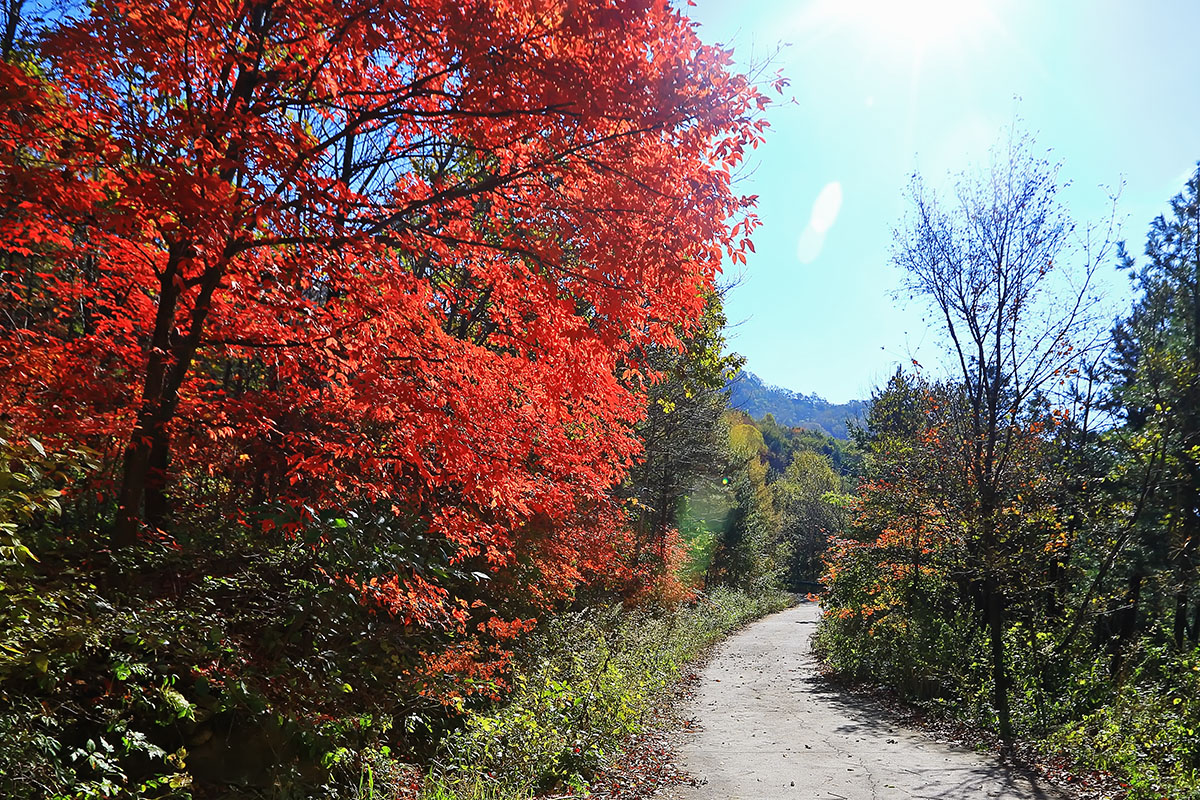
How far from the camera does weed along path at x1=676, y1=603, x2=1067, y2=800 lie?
7270mm

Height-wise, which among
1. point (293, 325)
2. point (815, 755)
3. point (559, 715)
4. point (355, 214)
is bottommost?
point (815, 755)

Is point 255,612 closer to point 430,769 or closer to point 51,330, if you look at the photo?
point 430,769

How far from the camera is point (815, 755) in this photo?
8992mm

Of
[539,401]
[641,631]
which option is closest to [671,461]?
[641,631]

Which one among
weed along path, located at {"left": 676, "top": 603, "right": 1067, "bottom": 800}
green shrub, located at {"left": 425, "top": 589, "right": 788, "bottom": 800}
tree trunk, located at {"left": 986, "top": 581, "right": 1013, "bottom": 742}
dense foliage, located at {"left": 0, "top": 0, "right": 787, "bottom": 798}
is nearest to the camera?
dense foliage, located at {"left": 0, "top": 0, "right": 787, "bottom": 798}

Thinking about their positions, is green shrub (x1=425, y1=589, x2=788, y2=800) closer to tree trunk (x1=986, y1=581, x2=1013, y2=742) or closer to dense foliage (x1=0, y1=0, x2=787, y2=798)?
dense foliage (x1=0, y1=0, x2=787, y2=798)

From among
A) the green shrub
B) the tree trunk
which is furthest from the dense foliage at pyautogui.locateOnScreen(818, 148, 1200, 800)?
the green shrub

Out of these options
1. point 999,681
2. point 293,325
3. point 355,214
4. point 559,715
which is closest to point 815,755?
point 999,681

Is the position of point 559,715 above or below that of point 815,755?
above

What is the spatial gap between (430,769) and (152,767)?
8.42 ft

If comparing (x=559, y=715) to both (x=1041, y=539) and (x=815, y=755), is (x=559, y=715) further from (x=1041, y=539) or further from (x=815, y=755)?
(x=1041, y=539)

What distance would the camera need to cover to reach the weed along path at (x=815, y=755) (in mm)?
7270

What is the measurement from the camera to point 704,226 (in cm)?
484

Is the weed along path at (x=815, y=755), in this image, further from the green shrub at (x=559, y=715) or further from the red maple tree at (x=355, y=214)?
the red maple tree at (x=355, y=214)
